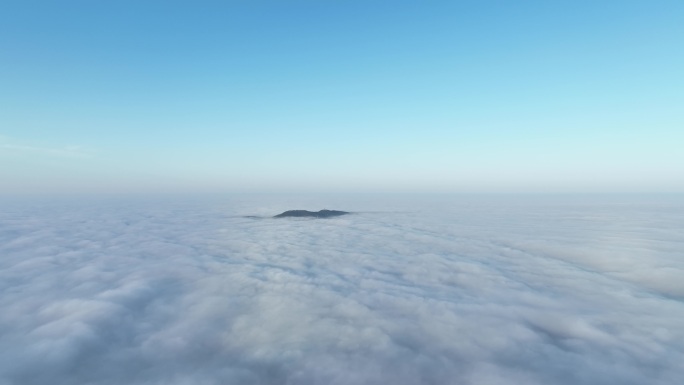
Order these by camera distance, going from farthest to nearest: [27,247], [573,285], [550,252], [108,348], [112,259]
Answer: [27,247]
[550,252]
[112,259]
[573,285]
[108,348]

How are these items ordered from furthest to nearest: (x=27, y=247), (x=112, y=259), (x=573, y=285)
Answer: (x=27, y=247)
(x=112, y=259)
(x=573, y=285)

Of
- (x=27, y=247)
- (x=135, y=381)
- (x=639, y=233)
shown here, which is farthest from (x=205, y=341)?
(x=639, y=233)

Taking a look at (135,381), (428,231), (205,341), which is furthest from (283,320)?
(428,231)

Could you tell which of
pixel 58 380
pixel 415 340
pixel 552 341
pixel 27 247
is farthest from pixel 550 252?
pixel 27 247

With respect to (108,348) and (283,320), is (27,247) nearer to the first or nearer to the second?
(108,348)

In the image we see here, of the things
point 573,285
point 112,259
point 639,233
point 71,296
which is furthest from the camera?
point 639,233

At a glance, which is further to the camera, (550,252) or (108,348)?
(550,252)

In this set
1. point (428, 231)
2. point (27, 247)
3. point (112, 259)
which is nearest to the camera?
point (112, 259)

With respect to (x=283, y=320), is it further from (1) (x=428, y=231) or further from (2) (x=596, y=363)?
(1) (x=428, y=231)

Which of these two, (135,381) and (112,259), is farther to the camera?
(112,259)
